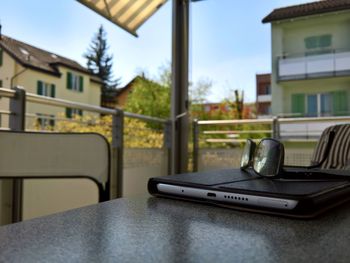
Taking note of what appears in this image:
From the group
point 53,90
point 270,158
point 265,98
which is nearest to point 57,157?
point 270,158

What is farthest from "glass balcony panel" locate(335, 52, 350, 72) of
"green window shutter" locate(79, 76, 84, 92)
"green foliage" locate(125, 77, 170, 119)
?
"green window shutter" locate(79, 76, 84, 92)

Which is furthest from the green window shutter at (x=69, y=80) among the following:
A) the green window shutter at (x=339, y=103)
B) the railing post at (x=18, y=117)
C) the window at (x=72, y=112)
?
the green window shutter at (x=339, y=103)

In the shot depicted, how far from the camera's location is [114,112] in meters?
2.78

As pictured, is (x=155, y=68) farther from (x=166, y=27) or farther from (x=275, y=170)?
(x=275, y=170)

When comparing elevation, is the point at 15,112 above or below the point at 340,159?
above

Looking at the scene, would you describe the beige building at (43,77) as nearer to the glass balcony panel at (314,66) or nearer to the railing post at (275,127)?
the railing post at (275,127)

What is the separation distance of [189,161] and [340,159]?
6.27ft

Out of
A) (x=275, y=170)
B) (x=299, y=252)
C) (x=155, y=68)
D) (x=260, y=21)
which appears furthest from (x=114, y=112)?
(x=299, y=252)

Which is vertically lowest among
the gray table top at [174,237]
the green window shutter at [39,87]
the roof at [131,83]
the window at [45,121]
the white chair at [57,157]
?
the gray table top at [174,237]

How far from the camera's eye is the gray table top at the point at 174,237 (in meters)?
0.35

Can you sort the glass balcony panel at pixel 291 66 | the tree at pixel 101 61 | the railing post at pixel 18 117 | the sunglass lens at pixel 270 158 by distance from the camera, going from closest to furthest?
the sunglass lens at pixel 270 158, the railing post at pixel 18 117, the tree at pixel 101 61, the glass balcony panel at pixel 291 66

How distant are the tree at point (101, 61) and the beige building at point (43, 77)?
0.09 m

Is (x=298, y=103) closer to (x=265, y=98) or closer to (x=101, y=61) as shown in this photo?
(x=265, y=98)

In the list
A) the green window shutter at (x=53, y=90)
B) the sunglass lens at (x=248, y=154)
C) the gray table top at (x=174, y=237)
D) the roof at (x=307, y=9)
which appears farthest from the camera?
the roof at (x=307, y=9)
